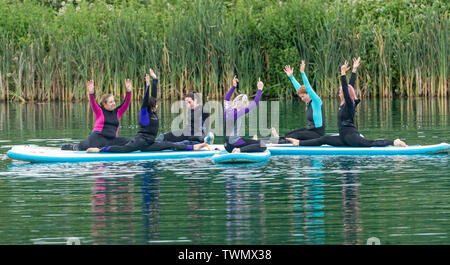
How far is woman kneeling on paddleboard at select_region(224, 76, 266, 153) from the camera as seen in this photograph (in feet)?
42.3

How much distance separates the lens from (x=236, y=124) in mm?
13109

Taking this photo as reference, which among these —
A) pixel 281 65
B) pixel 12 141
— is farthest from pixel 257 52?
pixel 12 141

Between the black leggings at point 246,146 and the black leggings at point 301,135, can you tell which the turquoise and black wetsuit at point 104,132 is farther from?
the black leggings at point 301,135

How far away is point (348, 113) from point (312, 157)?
94 centimetres

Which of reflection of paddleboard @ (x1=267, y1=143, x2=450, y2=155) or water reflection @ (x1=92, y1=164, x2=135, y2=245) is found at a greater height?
reflection of paddleboard @ (x1=267, y1=143, x2=450, y2=155)

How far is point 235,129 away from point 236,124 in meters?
0.08

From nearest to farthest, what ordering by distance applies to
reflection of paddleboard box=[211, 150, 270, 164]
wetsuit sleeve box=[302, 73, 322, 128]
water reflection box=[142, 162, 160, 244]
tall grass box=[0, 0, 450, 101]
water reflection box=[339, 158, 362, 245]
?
water reflection box=[339, 158, 362, 245] < water reflection box=[142, 162, 160, 244] < reflection of paddleboard box=[211, 150, 270, 164] < wetsuit sleeve box=[302, 73, 322, 128] < tall grass box=[0, 0, 450, 101]

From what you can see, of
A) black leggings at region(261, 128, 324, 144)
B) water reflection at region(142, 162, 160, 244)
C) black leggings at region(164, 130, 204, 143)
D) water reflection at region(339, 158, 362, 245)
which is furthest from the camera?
black leggings at region(164, 130, 204, 143)

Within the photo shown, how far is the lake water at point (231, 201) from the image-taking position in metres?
7.83

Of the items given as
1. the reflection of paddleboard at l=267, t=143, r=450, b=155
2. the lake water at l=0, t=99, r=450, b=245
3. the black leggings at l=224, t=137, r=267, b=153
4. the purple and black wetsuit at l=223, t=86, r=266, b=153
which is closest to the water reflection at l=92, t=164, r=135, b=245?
the lake water at l=0, t=99, r=450, b=245

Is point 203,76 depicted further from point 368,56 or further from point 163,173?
point 163,173

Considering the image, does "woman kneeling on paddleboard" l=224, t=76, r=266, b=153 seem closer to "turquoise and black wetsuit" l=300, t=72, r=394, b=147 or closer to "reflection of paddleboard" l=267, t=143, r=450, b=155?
"reflection of paddleboard" l=267, t=143, r=450, b=155

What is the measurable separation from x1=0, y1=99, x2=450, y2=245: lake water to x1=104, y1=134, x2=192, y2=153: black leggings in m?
0.71
